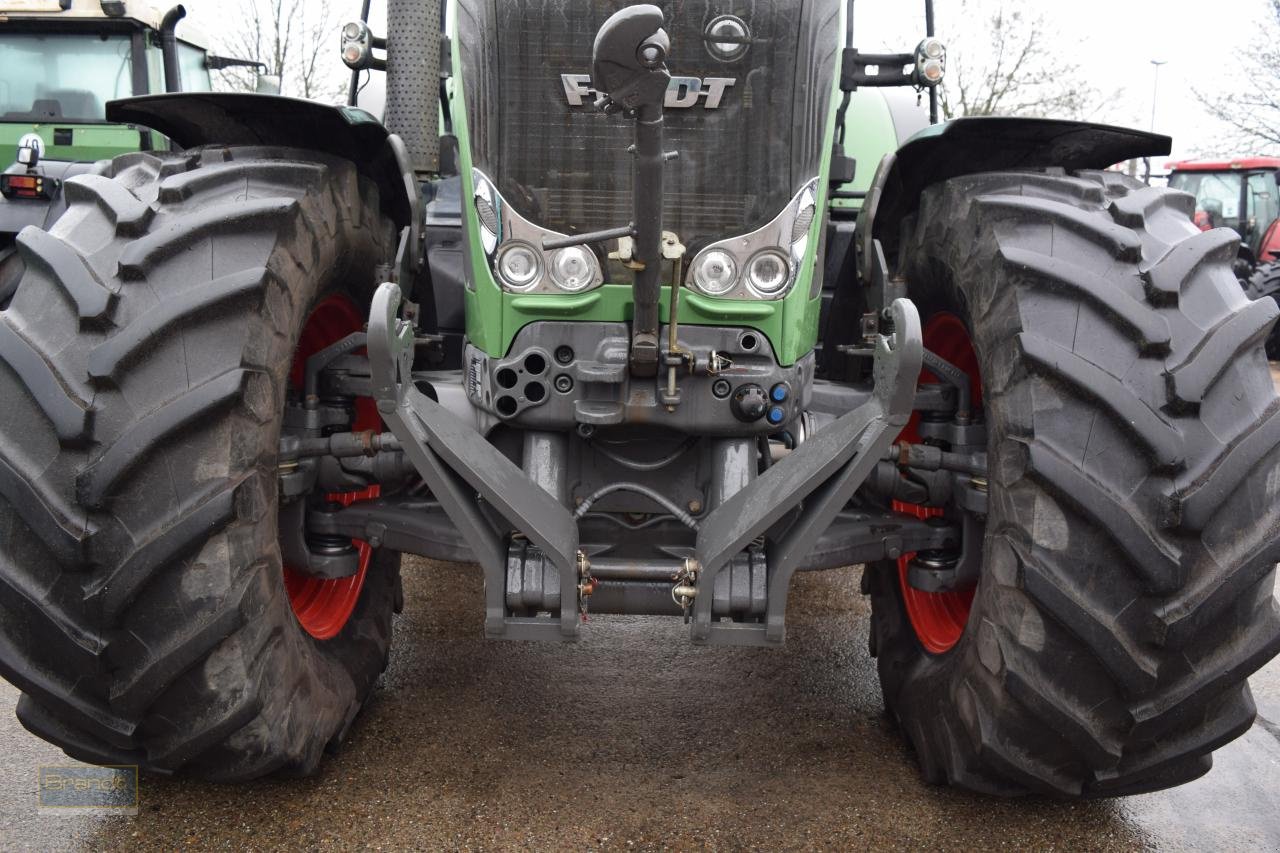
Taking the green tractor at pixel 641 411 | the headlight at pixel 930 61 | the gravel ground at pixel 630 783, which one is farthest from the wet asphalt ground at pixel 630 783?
the headlight at pixel 930 61

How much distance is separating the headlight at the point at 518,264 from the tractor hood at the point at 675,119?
8cm

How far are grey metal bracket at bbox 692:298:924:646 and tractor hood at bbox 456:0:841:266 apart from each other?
60cm

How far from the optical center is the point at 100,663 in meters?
2.23

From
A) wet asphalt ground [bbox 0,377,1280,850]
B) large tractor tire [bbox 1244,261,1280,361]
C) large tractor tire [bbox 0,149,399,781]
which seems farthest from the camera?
large tractor tire [bbox 1244,261,1280,361]

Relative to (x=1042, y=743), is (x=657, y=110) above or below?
above

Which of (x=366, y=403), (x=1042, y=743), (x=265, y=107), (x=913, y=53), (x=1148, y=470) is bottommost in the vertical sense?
(x=1042, y=743)

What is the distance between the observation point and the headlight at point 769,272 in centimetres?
269

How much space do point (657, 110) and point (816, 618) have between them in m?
2.66

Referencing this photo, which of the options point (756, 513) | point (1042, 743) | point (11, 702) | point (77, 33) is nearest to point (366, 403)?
point (11, 702)

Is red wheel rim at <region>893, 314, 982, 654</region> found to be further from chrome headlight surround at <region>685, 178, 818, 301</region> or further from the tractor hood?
the tractor hood

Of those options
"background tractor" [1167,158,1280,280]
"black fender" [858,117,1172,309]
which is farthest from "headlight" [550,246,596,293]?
"background tractor" [1167,158,1280,280]

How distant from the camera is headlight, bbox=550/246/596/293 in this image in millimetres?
2664

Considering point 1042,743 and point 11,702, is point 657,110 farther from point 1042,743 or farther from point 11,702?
point 11,702

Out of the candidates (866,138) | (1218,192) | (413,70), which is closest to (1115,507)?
(413,70)
